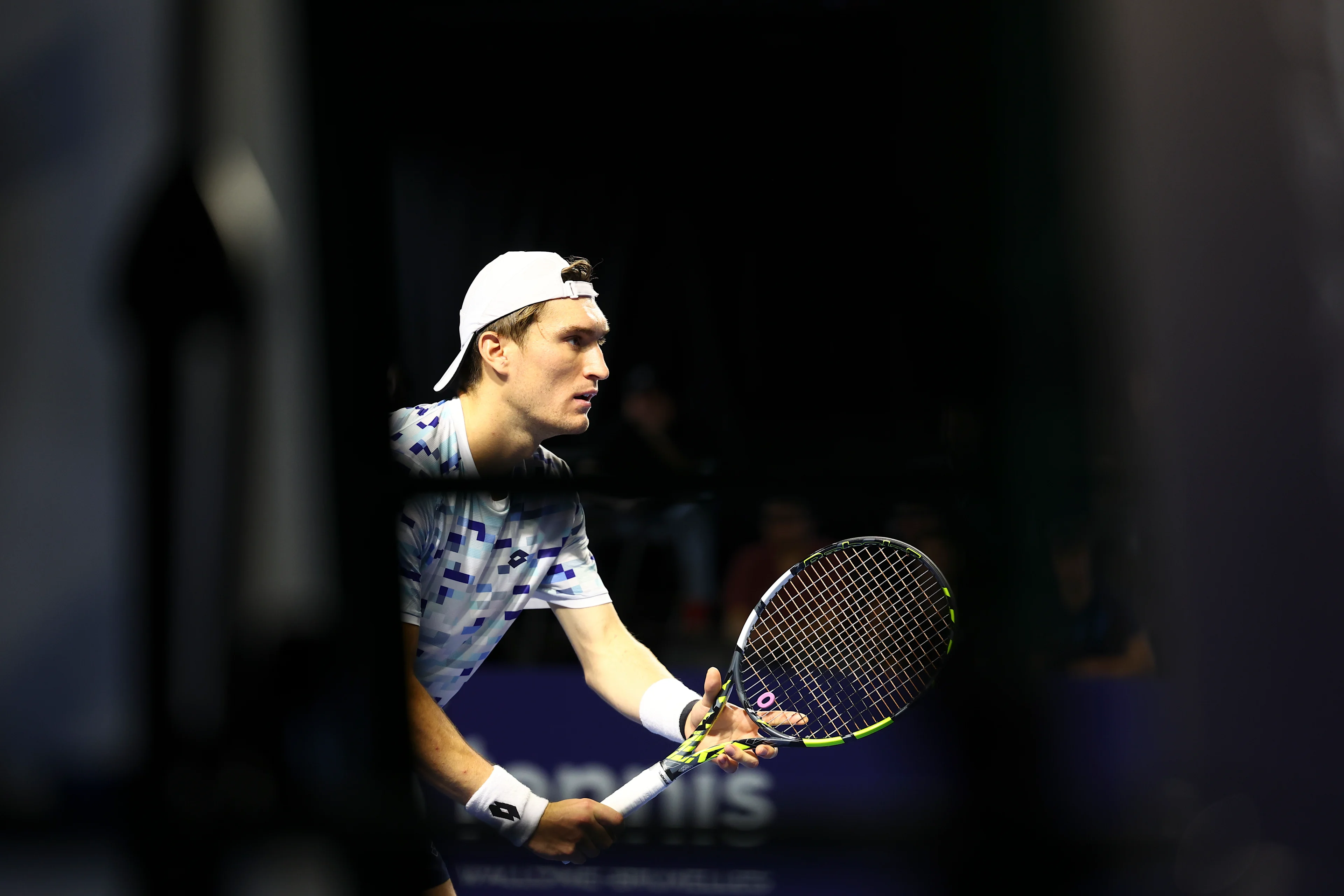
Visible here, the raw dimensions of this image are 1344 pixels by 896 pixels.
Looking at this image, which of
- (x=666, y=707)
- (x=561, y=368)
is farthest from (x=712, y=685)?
(x=561, y=368)

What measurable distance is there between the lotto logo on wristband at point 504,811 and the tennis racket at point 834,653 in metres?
0.10

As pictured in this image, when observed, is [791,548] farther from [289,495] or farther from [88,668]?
[88,668]

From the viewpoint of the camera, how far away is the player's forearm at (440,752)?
42.2 inches

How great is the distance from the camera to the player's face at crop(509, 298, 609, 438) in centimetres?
107

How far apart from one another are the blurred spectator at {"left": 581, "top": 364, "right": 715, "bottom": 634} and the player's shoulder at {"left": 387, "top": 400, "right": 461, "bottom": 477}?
0.50 feet

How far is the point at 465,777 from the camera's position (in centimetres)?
108

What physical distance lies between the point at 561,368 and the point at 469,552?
225mm

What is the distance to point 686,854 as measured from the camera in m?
1.05

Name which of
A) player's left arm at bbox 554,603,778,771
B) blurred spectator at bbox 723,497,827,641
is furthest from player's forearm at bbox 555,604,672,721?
blurred spectator at bbox 723,497,827,641

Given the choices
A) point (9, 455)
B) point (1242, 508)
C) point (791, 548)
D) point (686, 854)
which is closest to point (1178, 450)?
point (1242, 508)

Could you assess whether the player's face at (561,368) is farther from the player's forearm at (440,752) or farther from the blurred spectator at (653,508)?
the player's forearm at (440,752)

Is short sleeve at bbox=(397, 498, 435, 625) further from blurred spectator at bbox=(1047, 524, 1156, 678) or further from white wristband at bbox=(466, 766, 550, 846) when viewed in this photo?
blurred spectator at bbox=(1047, 524, 1156, 678)

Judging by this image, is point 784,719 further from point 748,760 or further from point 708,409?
point 708,409

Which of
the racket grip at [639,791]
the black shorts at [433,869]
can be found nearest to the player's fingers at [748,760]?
the racket grip at [639,791]
